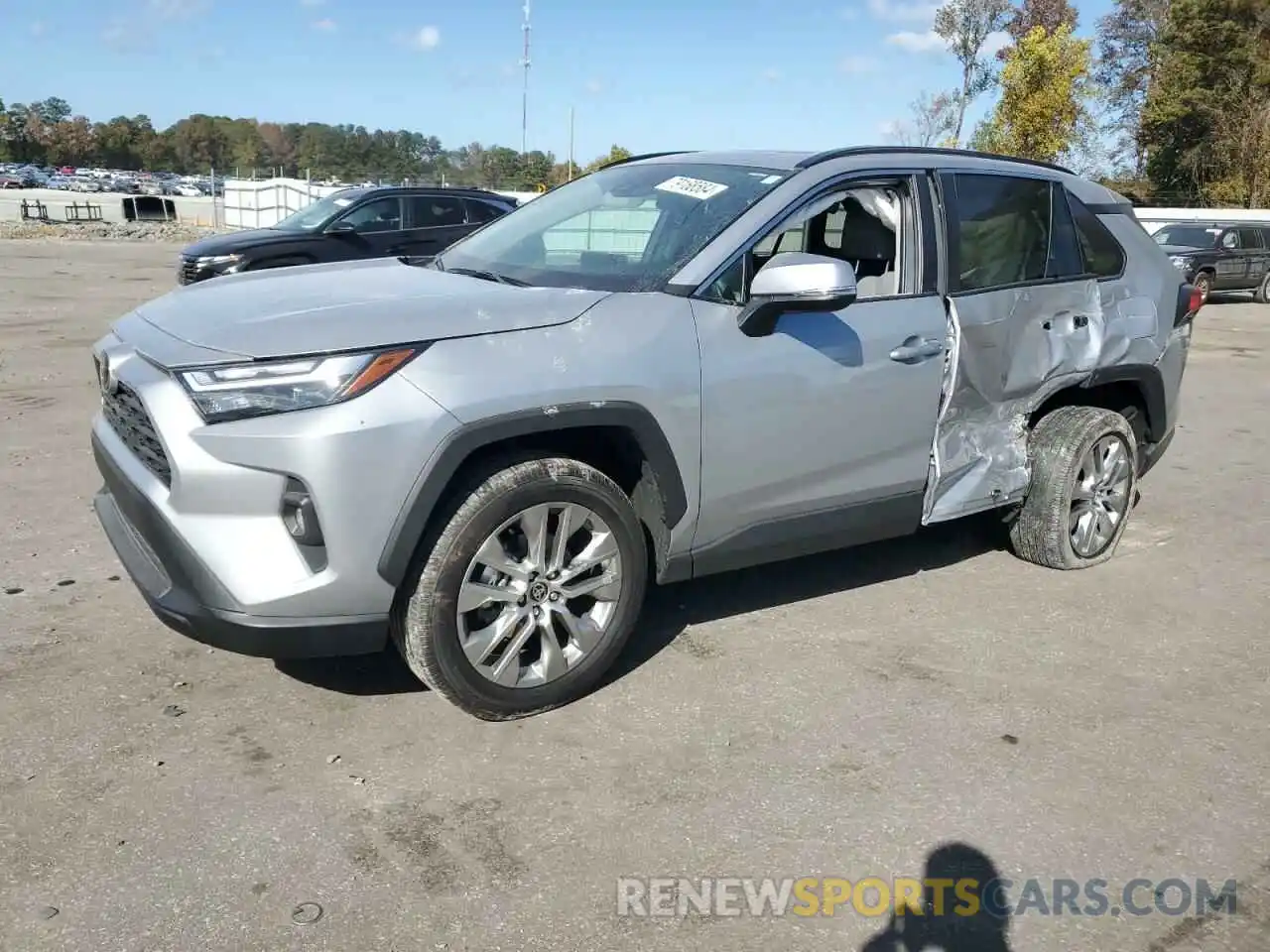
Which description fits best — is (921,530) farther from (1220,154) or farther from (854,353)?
(1220,154)

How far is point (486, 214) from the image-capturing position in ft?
45.0

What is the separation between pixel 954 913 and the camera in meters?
2.62

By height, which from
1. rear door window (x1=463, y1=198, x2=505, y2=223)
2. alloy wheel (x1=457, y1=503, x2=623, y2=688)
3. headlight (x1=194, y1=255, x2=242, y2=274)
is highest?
rear door window (x1=463, y1=198, x2=505, y2=223)

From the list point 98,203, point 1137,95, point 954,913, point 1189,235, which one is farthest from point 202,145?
point 954,913

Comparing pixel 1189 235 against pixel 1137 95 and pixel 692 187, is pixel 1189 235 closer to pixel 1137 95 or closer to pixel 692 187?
pixel 692 187

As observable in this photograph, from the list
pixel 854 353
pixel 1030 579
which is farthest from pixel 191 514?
pixel 1030 579

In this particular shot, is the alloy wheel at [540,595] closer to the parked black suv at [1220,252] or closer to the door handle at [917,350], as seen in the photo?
the door handle at [917,350]

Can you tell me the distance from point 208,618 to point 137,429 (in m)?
0.67

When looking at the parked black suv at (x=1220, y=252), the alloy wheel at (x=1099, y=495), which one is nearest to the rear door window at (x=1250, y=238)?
the parked black suv at (x=1220, y=252)

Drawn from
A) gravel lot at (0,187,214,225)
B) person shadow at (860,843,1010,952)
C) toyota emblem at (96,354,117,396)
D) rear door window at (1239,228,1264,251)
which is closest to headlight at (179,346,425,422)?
toyota emblem at (96,354,117,396)

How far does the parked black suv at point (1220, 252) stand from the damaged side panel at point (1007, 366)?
1719cm

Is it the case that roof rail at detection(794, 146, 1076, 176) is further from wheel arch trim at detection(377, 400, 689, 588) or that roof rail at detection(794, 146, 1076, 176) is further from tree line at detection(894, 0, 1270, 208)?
tree line at detection(894, 0, 1270, 208)

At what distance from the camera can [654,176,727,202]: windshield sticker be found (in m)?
4.03

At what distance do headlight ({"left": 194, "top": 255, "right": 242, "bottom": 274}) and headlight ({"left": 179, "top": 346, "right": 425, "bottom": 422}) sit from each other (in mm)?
10022
